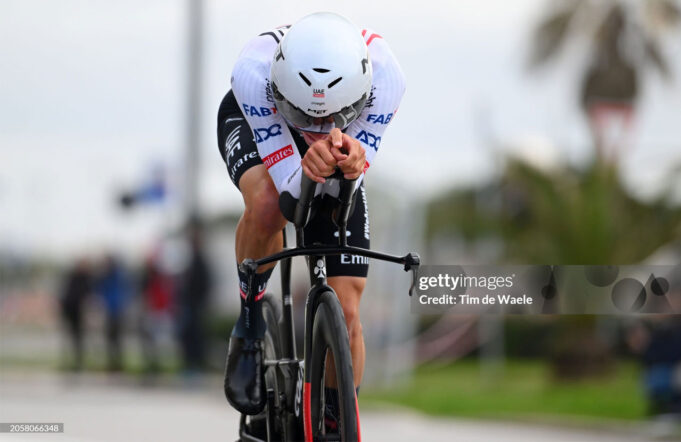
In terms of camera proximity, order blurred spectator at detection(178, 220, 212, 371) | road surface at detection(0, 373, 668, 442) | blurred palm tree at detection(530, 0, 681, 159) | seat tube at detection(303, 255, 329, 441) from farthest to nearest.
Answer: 1. blurred palm tree at detection(530, 0, 681, 159)
2. blurred spectator at detection(178, 220, 212, 371)
3. road surface at detection(0, 373, 668, 442)
4. seat tube at detection(303, 255, 329, 441)

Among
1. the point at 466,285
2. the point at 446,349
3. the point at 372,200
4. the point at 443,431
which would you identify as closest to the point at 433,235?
the point at 446,349

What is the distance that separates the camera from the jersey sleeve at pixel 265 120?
427 centimetres

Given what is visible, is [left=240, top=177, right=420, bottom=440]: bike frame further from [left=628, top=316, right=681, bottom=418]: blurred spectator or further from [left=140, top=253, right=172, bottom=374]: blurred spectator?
[left=140, top=253, right=172, bottom=374]: blurred spectator

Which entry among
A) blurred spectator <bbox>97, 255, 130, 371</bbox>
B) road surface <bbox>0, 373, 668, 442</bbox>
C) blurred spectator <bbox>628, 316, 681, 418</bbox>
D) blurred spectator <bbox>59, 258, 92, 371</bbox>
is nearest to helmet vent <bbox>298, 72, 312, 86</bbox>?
road surface <bbox>0, 373, 668, 442</bbox>

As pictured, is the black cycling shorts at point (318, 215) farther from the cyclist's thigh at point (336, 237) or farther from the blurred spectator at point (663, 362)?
the blurred spectator at point (663, 362)

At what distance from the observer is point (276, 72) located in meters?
4.11

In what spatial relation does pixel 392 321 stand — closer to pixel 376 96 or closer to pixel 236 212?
pixel 236 212

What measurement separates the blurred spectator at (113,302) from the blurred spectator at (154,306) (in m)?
0.51

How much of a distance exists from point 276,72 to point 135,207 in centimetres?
1443

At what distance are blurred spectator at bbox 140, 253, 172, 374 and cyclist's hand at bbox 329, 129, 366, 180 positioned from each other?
12441 mm

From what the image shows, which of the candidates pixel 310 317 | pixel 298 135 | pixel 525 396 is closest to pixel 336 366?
pixel 310 317

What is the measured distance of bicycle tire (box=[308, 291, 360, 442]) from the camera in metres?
3.82

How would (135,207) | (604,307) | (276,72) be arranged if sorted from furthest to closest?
1. (135,207)
2. (604,307)
3. (276,72)

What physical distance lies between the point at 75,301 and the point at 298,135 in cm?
1271
